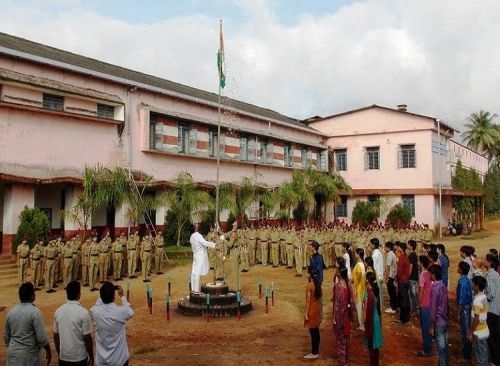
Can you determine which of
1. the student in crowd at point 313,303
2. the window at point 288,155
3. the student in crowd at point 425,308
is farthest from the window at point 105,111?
the student in crowd at point 425,308

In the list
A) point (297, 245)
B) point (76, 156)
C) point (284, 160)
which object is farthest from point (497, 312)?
point (284, 160)

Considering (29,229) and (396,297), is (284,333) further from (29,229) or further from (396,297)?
(29,229)

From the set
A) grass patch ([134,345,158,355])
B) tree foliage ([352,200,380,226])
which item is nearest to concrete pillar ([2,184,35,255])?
grass patch ([134,345,158,355])

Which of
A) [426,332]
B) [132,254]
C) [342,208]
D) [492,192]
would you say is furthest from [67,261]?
[492,192]

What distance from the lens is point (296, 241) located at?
17.2 metres

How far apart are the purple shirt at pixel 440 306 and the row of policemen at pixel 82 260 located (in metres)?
10.1

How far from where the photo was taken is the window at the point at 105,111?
65.2 feet

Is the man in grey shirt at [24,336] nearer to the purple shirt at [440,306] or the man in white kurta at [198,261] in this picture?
the purple shirt at [440,306]

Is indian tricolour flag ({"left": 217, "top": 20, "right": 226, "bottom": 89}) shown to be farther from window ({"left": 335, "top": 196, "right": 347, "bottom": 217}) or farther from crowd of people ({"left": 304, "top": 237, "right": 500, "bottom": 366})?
window ({"left": 335, "top": 196, "right": 347, "bottom": 217})

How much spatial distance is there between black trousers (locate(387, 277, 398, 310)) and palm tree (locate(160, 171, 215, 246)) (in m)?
10.7

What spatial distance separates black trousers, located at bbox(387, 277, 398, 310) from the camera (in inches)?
421

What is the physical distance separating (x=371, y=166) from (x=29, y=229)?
A: 930 inches

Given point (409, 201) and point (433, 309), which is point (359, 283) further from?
point (409, 201)

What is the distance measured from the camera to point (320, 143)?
3400cm
